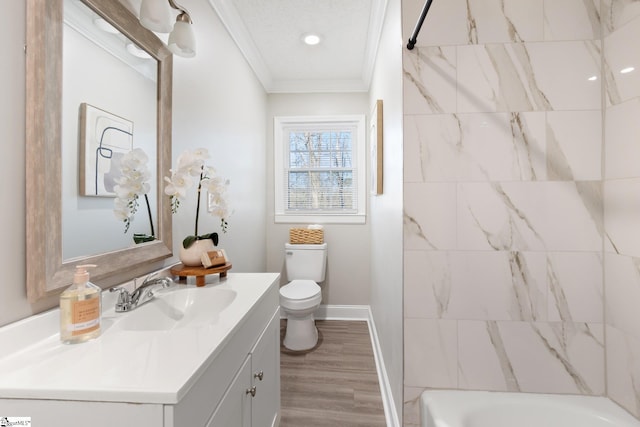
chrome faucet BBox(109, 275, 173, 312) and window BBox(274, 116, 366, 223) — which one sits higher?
window BBox(274, 116, 366, 223)

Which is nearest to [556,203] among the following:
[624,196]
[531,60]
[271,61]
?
[624,196]

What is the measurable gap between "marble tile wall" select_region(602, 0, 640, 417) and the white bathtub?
114 mm

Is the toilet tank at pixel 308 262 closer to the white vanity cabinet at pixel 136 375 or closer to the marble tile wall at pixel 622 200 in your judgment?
the white vanity cabinet at pixel 136 375

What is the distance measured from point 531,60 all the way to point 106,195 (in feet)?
5.68

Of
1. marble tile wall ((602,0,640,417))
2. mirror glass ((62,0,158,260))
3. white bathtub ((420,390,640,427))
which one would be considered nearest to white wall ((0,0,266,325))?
mirror glass ((62,0,158,260))

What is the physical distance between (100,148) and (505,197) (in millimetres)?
1537

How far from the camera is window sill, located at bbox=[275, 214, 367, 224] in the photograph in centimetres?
295

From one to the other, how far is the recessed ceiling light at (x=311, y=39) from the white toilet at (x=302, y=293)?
68.1 inches

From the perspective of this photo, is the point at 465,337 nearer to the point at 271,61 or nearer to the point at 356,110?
the point at 356,110

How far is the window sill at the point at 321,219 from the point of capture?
295 cm

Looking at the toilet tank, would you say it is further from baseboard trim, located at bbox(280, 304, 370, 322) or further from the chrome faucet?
the chrome faucet

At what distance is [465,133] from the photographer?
4.08ft

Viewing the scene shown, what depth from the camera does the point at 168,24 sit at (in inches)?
42.1

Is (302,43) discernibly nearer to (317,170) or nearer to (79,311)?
(317,170)
